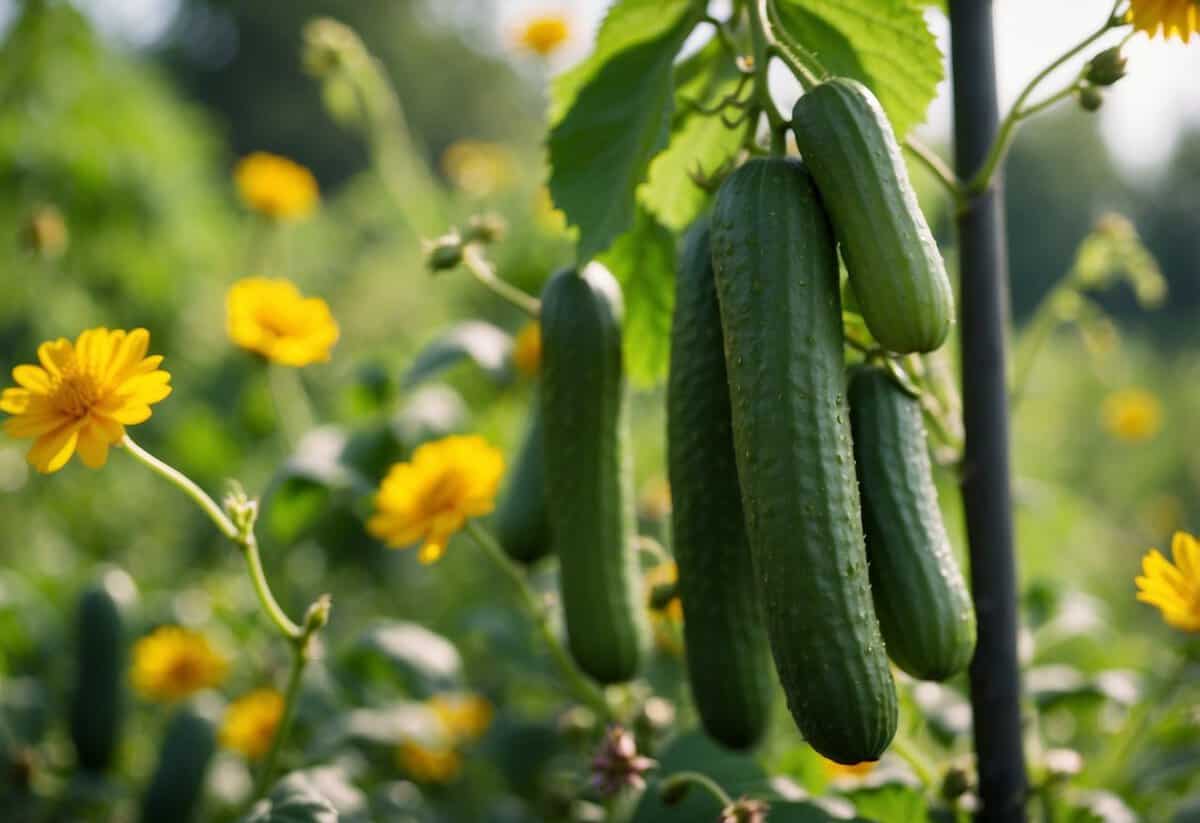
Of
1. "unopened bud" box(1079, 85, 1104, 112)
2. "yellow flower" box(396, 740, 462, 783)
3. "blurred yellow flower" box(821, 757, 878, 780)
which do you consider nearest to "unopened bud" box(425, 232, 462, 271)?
"unopened bud" box(1079, 85, 1104, 112)

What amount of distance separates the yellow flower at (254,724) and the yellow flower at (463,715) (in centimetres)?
30

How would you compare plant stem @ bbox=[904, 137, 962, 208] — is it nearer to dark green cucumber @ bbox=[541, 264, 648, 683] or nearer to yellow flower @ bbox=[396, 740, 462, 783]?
dark green cucumber @ bbox=[541, 264, 648, 683]

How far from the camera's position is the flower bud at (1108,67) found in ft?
3.57

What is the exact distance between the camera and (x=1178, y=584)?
4.00 ft

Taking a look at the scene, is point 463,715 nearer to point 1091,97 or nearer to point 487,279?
point 487,279

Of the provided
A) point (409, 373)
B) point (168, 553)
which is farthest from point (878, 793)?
point (168, 553)

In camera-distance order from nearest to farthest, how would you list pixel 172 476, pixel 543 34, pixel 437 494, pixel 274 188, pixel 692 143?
pixel 172 476
pixel 692 143
pixel 437 494
pixel 274 188
pixel 543 34

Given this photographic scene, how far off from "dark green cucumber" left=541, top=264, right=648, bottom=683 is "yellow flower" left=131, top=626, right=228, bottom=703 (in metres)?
1.20

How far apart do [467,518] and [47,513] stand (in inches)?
110

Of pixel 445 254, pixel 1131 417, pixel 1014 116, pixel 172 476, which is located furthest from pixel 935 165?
pixel 1131 417

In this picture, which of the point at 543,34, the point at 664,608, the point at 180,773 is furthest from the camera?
the point at 543,34

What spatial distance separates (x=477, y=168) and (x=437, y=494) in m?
1.96

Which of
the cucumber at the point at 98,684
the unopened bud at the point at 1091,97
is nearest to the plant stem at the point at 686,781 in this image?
the unopened bud at the point at 1091,97

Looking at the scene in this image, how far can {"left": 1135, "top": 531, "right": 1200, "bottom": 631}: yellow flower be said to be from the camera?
1191 mm
